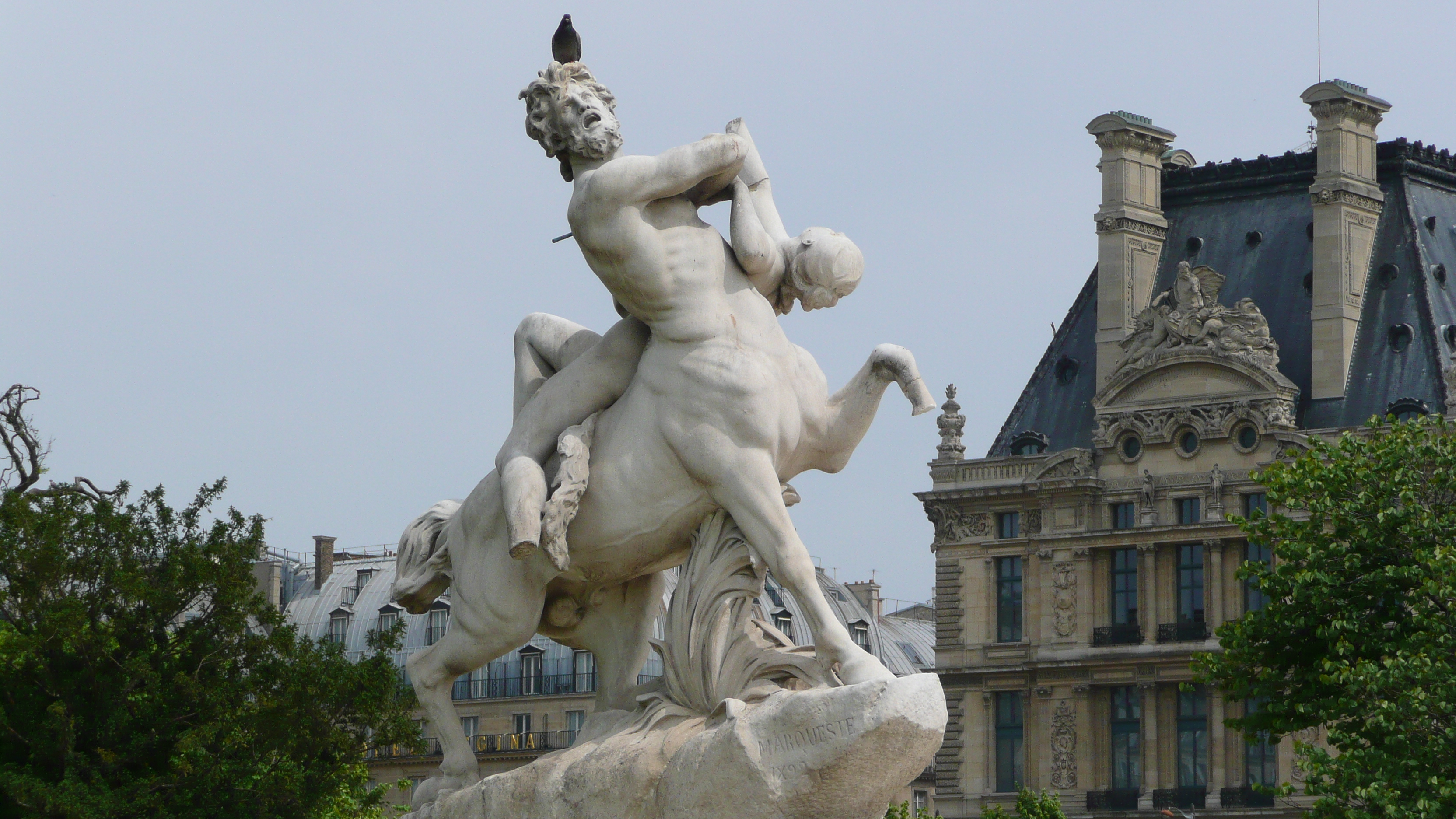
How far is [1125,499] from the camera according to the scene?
220 feet

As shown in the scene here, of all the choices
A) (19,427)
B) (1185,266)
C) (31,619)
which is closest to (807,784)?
(31,619)

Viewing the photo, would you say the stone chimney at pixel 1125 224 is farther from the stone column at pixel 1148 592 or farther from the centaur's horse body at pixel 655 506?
the centaur's horse body at pixel 655 506

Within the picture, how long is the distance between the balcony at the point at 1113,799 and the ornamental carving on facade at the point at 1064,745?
2.59 ft

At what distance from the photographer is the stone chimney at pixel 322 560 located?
83125 millimetres

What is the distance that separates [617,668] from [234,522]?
2004cm

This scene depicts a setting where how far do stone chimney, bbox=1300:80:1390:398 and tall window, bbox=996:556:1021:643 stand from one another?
29.0 ft

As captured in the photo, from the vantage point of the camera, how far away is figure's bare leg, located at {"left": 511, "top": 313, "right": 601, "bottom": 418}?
35.0ft

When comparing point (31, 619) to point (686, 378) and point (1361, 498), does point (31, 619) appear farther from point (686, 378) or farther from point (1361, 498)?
point (686, 378)

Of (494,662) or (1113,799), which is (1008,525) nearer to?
(1113,799)

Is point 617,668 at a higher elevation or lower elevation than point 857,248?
lower

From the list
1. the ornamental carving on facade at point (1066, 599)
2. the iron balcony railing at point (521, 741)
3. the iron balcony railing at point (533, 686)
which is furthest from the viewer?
the iron balcony railing at point (533, 686)

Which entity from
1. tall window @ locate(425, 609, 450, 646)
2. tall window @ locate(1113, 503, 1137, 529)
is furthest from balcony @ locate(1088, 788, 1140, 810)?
tall window @ locate(425, 609, 450, 646)

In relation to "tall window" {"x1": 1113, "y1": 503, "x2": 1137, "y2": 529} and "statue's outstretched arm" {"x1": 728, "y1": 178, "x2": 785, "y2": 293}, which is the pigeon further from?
"tall window" {"x1": 1113, "y1": 503, "x2": 1137, "y2": 529}

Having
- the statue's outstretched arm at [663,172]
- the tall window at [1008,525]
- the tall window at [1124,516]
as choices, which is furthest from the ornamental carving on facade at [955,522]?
the statue's outstretched arm at [663,172]
